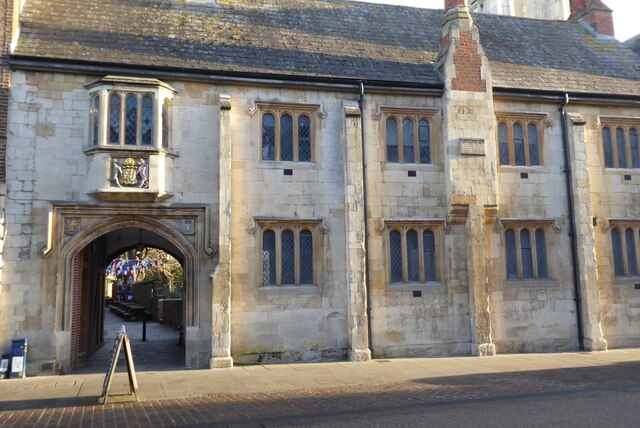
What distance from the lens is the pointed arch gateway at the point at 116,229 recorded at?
12719 millimetres

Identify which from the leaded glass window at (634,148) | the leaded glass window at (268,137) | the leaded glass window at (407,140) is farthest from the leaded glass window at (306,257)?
the leaded glass window at (634,148)

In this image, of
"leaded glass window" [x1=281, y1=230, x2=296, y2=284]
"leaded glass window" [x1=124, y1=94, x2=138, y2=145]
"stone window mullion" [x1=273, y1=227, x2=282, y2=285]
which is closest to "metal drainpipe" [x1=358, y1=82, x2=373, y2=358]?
"leaded glass window" [x1=281, y1=230, x2=296, y2=284]

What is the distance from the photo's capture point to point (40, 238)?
12664 mm

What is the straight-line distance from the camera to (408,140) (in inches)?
616

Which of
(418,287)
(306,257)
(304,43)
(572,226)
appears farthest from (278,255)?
(572,226)

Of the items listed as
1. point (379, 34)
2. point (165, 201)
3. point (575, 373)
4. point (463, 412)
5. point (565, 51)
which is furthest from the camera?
point (565, 51)

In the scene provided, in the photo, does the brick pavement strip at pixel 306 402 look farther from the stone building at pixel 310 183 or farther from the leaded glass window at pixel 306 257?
the leaded glass window at pixel 306 257

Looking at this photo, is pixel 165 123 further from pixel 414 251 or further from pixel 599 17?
pixel 599 17

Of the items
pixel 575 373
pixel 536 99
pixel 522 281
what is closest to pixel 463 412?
pixel 575 373

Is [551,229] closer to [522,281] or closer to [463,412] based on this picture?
[522,281]

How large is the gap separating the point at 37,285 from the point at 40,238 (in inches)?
43.7

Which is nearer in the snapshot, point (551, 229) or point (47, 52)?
point (47, 52)

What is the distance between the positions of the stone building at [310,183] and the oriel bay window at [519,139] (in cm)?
6

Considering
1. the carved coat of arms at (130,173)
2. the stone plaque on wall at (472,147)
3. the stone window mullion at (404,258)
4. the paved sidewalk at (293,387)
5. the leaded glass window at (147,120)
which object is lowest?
the paved sidewalk at (293,387)
